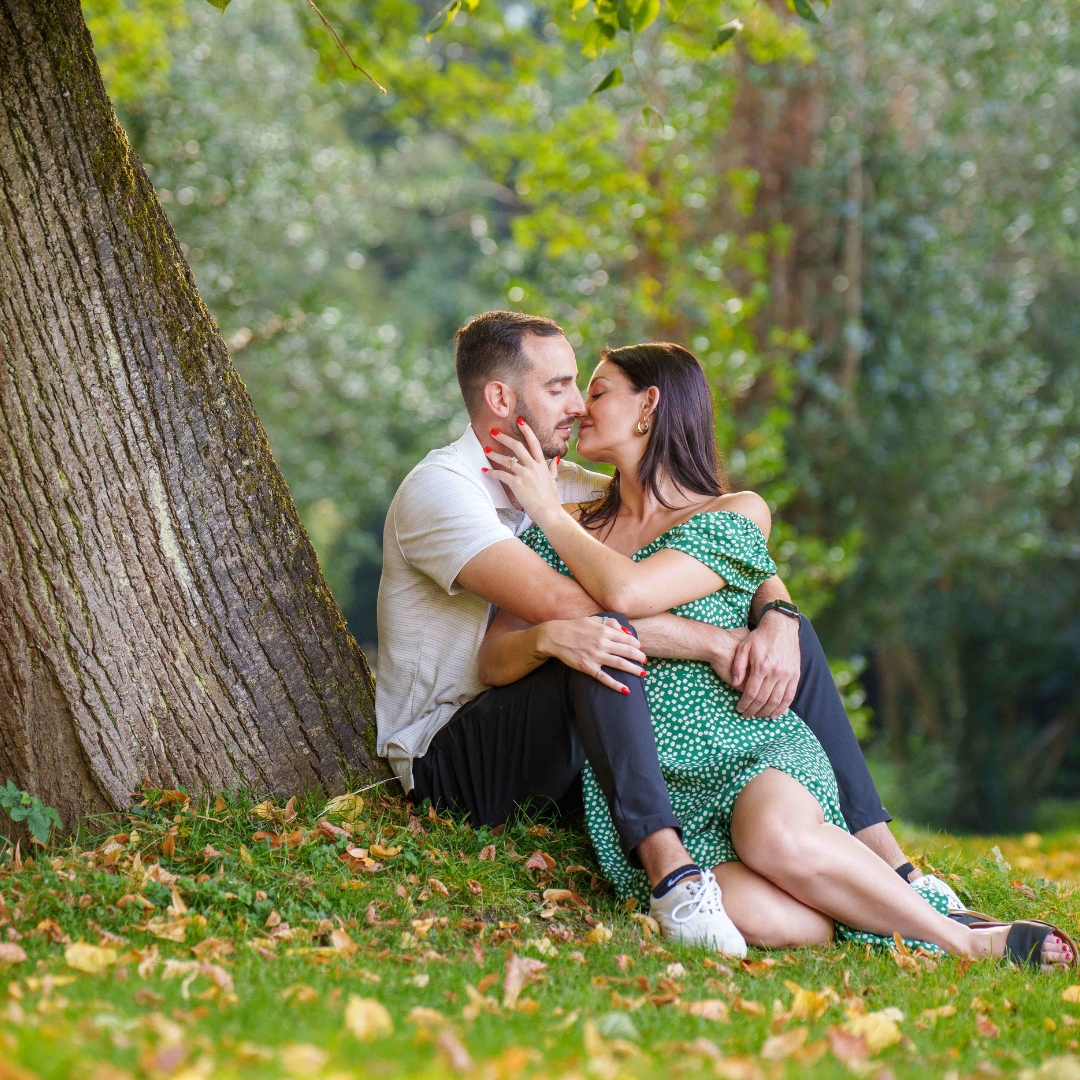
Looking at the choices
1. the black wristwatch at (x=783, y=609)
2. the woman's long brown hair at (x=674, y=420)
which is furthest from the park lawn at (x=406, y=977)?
the woman's long brown hair at (x=674, y=420)

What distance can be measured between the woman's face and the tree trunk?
1085mm

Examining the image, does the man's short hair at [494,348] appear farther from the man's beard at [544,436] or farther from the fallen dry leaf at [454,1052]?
the fallen dry leaf at [454,1052]

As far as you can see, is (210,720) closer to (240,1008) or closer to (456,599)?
(456,599)

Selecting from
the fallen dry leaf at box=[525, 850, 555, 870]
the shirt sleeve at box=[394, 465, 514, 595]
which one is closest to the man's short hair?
the shirt sleeve at box=[394, 465, 514, 595]

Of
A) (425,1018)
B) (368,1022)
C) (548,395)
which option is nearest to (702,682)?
(548,395)

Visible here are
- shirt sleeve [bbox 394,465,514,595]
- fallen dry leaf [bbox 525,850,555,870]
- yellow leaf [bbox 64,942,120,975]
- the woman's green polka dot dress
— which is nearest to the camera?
yellow leaf [bbox 64,942,120,975]

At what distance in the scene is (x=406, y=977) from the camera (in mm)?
2525

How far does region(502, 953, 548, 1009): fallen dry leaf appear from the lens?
2.39 meters

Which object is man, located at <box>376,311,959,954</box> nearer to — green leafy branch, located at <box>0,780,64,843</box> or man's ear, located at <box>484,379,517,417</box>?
man's ear, located at <box>484,379,517,417</box>

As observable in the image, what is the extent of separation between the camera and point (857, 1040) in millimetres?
2219

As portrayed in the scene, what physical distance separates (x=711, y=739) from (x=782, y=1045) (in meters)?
1.22

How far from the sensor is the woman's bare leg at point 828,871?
3035 millimetres

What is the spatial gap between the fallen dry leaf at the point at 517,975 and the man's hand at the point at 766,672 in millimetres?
1053

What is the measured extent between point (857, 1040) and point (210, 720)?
1.97 m
